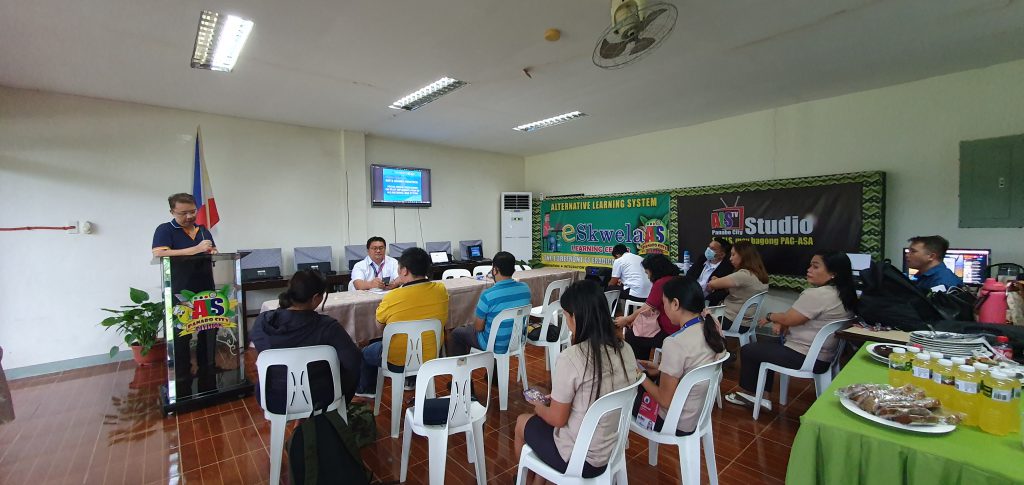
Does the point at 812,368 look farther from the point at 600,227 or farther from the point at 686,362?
the point at 600,227

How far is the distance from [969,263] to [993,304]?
6.25 ft

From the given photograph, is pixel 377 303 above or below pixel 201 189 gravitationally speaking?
below

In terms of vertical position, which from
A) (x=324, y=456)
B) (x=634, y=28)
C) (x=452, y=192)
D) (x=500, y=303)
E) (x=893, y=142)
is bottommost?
(x=324, y=456)

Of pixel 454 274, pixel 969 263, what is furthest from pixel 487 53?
pixel 969 263

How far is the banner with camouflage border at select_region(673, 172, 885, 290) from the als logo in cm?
548

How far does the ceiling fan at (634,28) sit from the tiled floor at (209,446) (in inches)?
95.7

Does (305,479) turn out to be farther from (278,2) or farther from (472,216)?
(472,216)

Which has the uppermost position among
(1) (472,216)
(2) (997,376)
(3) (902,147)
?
(3) (902,147)

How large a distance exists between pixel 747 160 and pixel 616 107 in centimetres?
193

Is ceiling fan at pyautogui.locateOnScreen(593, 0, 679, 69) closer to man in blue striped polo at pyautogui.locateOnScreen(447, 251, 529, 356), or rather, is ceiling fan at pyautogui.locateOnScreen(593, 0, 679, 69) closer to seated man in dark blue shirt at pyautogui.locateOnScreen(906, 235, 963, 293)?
man in blue striped polo at pyautogui.locateOnScreen(447, 251, 529, 356)

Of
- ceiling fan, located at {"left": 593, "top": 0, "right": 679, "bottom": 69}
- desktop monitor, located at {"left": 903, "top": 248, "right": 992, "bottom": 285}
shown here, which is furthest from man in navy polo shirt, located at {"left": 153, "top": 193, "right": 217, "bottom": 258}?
desktop monitor, located at {"left": 903, "top": 248, "right": 992, "bottom": 285}

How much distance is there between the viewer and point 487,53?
11.2ft

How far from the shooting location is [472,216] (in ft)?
25.2

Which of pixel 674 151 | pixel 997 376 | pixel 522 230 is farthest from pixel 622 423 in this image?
pixel 522 230
